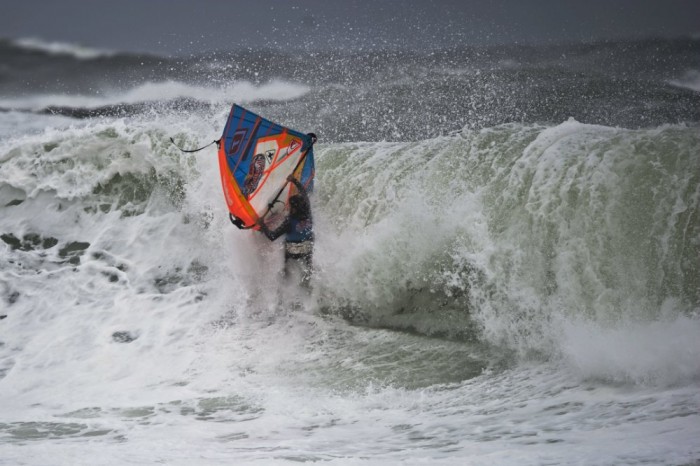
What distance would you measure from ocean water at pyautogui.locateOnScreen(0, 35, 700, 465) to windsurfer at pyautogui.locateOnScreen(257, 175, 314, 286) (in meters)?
0.14

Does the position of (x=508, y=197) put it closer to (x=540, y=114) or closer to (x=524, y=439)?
(x=524, y=439)

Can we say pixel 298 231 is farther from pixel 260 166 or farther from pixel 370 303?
pixel 370 303

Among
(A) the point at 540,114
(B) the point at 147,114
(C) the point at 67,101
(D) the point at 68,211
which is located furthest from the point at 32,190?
(A) the point at 540,114

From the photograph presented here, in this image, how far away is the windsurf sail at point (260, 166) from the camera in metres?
6.50

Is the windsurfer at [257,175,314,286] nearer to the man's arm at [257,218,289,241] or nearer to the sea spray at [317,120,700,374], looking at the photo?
the man's arm at [257,218,289,241]

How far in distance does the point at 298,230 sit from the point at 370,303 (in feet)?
3.15

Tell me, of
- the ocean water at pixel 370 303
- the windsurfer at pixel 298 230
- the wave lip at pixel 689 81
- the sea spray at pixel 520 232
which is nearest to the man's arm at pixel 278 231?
the windsurfer at pixel 298 230

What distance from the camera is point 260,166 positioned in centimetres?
669

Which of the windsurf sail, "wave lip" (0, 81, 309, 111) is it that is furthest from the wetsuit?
"wave lip" (0, 81, 309, 111)

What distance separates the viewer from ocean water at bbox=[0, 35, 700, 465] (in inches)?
150

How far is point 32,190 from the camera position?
9078mm

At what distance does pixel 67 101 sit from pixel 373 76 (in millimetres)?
6599

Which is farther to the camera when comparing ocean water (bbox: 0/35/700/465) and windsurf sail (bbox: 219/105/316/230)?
windsurf sail (bbox: 219/105/316/230)

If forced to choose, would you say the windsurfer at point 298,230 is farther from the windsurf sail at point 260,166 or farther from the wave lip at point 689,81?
the wave lip at point 689,81
